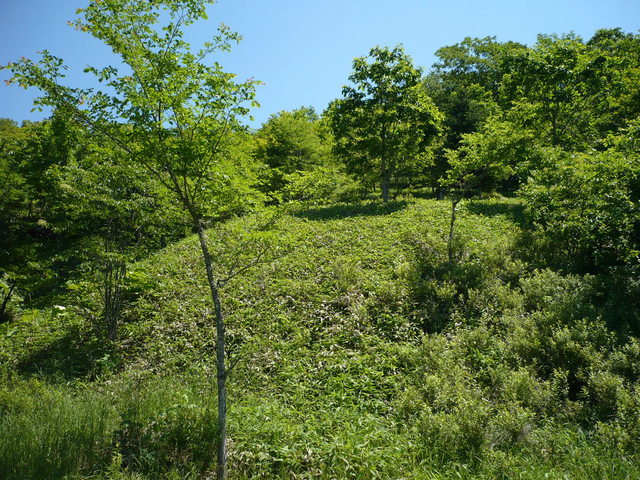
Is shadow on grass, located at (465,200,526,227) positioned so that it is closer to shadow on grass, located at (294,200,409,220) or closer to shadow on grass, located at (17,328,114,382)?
shadow on grass, located at (294,200,409,220)

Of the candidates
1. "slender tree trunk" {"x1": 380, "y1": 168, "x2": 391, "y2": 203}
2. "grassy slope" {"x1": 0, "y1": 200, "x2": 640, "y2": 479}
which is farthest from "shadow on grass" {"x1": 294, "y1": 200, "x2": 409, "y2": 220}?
"grassy slope" {"x1": 0, "y1": 200, "x2": 640, "y2": 479}

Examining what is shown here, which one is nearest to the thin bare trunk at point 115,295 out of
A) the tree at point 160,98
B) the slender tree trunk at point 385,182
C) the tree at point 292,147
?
the tree at point 160,98

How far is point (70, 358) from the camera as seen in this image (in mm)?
7754

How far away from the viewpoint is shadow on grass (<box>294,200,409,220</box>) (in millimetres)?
15766

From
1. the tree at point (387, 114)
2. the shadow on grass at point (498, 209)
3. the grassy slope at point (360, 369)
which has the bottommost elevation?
the grassy slope at point (360, 369)

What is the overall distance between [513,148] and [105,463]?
10953 mm

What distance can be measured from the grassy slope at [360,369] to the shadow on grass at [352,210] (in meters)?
4.72

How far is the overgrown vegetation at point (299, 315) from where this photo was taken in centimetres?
424

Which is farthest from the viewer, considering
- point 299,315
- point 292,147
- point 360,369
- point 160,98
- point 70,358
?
point 292,147

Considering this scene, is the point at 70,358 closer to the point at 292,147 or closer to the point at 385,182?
the point at 385,182

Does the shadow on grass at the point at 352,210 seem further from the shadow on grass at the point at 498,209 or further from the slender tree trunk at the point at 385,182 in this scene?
the shadow on grass at the point at 498,209

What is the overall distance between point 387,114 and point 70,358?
50.6ft

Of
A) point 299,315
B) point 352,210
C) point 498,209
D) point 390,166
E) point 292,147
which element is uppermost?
point 292,147

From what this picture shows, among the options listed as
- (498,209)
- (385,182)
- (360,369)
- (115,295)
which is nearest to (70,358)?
(115,295)
